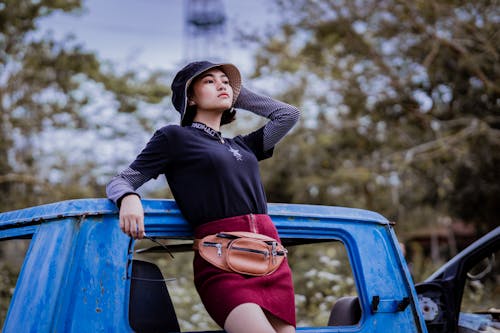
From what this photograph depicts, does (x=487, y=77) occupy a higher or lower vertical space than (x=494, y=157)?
higher

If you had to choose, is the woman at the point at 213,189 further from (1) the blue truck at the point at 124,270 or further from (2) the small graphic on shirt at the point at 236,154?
(1) the blue truck at the point at 124,270

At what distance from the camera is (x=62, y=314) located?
1.94 metres

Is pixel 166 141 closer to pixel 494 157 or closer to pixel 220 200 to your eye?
pixel 220 200

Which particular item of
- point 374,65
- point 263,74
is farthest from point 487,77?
point 263,74

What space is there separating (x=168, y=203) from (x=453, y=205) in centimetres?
1180

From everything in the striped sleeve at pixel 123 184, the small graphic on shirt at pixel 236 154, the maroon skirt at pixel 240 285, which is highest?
the small graphic on shirt at pixel 236 154

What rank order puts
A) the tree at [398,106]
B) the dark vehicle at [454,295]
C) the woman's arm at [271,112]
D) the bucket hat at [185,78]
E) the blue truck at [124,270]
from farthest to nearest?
the tree at [398,106]
the dark vehicle at [454,295]
the woman's arm at [271,112]
the bucket hat at [185,78]
the blue truck at [124,270]

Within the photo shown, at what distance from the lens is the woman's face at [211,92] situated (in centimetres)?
260

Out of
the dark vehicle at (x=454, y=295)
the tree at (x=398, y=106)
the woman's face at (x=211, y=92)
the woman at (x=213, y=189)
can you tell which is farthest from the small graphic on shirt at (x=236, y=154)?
the tree at (x=398, y=106)

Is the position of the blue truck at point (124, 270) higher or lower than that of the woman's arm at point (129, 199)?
lower

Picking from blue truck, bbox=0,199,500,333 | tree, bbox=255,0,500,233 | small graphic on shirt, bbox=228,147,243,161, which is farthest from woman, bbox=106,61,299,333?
tree, bbox=255,0,500,233

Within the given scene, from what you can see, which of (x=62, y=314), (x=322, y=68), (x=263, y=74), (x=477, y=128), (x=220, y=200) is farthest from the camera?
(x=263, y=74)

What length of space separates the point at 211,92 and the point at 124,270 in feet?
2.84

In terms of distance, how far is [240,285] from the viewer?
213cm
